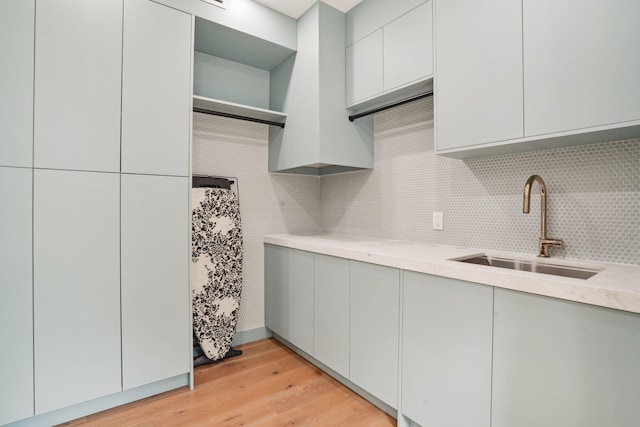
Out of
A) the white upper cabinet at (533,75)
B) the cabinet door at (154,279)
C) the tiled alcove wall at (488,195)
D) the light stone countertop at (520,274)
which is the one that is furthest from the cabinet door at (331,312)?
the white upper cabinet at (533,75)

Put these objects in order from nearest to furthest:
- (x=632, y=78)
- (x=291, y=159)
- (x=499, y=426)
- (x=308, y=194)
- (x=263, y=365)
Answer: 1. (x=632, y=78)
2. (x=499, y=426)
3. (x=263, y=365)
4. (x=291, y=159)
5. (x=308, y=194)

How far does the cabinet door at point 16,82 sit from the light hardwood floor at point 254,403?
153 centimetres

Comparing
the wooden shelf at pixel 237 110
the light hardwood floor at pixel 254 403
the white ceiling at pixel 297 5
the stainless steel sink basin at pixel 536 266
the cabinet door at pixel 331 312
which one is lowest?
the light hardwood floor at pixel 254 403

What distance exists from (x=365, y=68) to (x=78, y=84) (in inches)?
71.0

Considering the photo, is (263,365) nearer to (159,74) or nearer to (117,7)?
(159,74)

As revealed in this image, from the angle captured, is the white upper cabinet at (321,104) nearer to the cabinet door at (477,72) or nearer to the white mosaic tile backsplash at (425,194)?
the white mosaic tile backsplash at (425,194)

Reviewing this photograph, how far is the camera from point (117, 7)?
1.88 m

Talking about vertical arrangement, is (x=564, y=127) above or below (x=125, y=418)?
above

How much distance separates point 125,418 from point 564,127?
2.69 m

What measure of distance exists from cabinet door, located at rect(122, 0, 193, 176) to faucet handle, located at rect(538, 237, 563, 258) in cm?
214

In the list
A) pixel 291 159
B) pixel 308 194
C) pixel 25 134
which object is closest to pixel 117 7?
pixel 25 134

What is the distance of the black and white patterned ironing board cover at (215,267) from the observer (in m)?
2.49

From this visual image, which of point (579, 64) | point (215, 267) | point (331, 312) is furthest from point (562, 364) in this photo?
point (215, 267)

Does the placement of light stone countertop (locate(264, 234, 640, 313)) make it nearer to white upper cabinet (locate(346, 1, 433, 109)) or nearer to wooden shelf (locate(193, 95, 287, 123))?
white upper cabinet (locate(346, 1, 433, 109))
